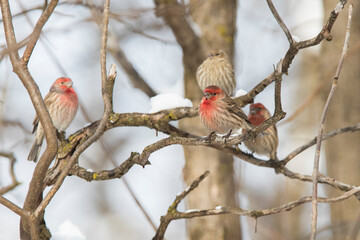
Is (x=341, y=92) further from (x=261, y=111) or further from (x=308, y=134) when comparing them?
(x=308, y=134)

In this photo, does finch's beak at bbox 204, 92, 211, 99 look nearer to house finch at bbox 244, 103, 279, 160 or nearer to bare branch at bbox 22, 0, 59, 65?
house finch at bbox 244, 103, 279, 160

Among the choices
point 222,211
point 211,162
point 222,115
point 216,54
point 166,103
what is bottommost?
point 222,211

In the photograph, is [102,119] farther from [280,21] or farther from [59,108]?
[59,108]

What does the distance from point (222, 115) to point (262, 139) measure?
196 centimetres

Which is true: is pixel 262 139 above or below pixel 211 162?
above

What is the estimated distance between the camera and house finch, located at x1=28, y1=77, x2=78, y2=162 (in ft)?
19.7

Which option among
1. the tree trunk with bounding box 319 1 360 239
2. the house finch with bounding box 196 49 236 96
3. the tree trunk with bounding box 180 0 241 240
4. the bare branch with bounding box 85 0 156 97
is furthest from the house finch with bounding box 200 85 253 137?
the tree trunk with bounding box 319 1 360 239

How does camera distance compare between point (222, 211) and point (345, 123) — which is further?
point (345, 123)

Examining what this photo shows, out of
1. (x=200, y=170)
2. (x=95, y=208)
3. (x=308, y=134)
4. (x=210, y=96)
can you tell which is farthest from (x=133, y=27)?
(x=95, y=208)

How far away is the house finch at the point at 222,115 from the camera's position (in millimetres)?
4801

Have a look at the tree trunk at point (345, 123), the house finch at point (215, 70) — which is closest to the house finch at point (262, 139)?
the house finch at point (215, 70)

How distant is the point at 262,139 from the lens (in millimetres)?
6711

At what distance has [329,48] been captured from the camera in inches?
281

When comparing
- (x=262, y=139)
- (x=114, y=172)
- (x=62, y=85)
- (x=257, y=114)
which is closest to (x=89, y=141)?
(x=114, y=172)
